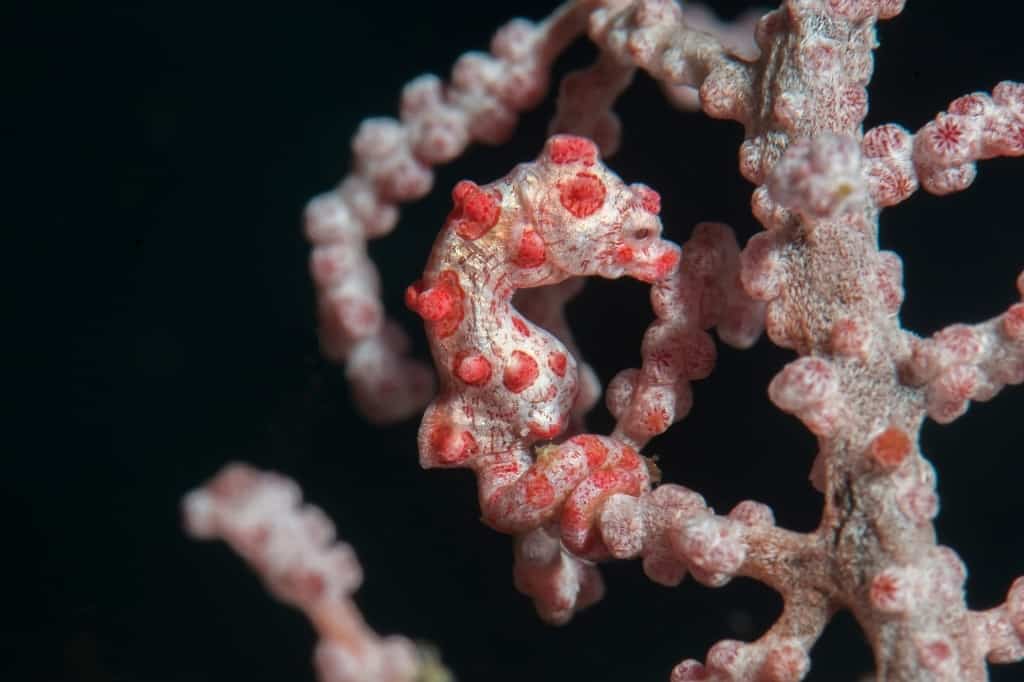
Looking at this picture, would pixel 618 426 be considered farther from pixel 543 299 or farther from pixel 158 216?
pixel 158 216

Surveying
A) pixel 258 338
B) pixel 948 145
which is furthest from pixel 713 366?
pixel 258 338

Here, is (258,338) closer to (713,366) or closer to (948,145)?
(713,366)

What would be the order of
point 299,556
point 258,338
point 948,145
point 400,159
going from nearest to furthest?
point 299,556, point 948,145, point 400,159, point 258,338

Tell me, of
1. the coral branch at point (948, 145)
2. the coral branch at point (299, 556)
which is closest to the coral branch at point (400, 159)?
the coral branch at point (948, 145)

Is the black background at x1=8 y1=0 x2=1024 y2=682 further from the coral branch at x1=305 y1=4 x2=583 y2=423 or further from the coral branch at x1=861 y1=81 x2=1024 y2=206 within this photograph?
the coral branch at x1=861 y1=81 x2=1024 y2=206

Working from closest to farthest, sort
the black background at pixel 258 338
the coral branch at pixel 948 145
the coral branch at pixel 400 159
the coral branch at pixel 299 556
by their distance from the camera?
the coral branch at pixel 299 556
the coral branch at pixel 948 145
the coral branch at pixel 400 159
the black background at pixel 258 338

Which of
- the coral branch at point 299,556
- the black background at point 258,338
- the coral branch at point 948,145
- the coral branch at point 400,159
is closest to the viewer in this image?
the coral branch at point 299,556

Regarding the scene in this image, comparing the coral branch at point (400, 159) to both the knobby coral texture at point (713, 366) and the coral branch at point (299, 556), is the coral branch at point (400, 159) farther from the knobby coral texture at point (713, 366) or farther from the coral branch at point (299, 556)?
the coral branch at point (299, 556)
